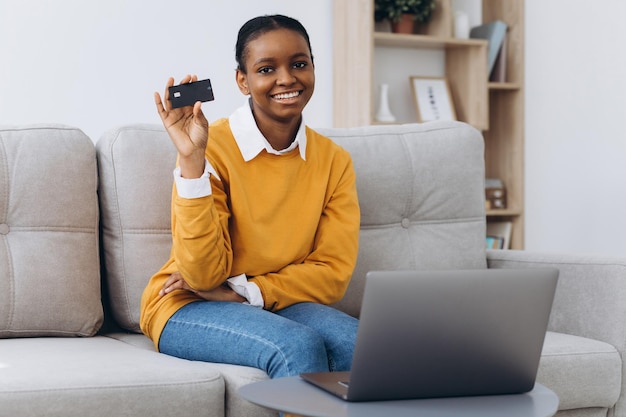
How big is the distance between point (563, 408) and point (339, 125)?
2073mm

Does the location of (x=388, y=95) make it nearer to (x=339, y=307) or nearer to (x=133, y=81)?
(x=133, y=81)

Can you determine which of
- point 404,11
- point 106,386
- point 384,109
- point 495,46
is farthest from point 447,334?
point 495,46

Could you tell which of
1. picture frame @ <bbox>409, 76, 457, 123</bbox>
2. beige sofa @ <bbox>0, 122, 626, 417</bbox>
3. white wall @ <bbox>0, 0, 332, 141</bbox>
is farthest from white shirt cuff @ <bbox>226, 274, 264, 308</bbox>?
picture frame @ <bbox>409, 76, 457, 123</bbox>

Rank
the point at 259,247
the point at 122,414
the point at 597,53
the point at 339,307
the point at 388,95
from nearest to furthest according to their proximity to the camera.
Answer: the point at 122,414 → the point at 259,247 → the point at 339,307 → the point at 597,53 → the point at 388,95

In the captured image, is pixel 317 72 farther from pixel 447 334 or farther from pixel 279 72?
pixel 447 334

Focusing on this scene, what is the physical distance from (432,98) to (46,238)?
7.86 ft

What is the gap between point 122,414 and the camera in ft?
4.67

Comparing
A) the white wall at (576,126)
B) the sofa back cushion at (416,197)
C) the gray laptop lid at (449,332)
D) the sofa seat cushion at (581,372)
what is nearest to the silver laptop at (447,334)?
the gray laptop lid at (449,332)

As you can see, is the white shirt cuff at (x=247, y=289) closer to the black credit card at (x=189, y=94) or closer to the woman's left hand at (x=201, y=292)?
the woman's left hand at (x=201, y=292)

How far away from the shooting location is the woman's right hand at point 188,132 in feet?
5.32

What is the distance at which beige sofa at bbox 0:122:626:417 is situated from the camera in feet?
5.97

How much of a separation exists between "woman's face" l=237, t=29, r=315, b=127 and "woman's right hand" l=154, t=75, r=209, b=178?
6.0 inches

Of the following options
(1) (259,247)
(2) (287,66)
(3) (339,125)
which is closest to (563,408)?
(1) (259,247)

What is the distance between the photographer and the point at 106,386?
1.42m
